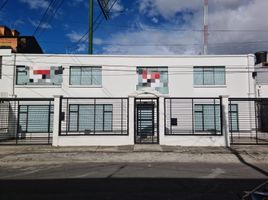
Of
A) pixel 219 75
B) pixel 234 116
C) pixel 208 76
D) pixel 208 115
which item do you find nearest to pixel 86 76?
pixel 208 76

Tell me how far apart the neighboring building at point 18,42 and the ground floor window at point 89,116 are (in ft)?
35.6

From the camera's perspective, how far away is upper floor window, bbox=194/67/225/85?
23.7 metres

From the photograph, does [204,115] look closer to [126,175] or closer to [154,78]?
[154,78]

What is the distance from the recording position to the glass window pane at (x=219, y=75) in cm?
2373

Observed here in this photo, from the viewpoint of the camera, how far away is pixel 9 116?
72.4 feet

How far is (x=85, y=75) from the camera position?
77.4ft
